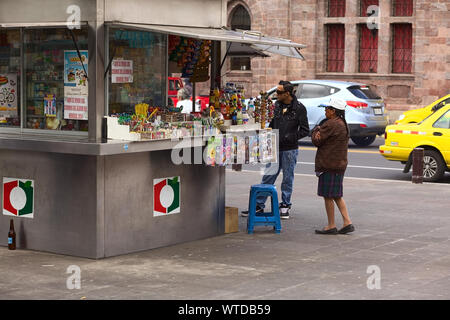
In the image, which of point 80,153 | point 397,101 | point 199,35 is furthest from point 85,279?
point 397,101

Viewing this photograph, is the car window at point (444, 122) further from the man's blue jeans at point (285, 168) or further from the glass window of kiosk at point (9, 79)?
the glass window of kiosk at point (9, 79)

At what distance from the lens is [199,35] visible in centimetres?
990

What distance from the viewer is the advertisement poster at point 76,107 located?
1025 centimetres

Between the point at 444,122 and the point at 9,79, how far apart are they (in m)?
9.42

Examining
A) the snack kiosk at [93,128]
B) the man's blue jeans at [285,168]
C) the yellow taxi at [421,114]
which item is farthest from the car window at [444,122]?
the snack kiosk at [93,128]

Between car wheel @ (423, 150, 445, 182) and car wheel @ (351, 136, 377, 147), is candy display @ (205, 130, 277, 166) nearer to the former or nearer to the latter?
car wheel @ (423, 150, 445, 182)

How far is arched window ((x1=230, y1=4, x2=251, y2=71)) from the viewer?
125 feet

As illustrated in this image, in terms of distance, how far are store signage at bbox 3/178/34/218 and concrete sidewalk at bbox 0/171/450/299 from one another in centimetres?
45

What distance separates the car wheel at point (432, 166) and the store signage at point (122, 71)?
A: 8.54 meters

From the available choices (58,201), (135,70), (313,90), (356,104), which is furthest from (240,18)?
(58,201)

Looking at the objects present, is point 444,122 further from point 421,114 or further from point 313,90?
point 313,90

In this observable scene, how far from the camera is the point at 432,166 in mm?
17688

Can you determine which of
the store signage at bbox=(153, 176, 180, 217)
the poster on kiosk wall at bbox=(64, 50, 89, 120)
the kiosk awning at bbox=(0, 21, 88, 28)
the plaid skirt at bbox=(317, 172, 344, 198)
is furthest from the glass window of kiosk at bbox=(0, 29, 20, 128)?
the plaid skirt at bbox=(317, 172, 344, 198)
